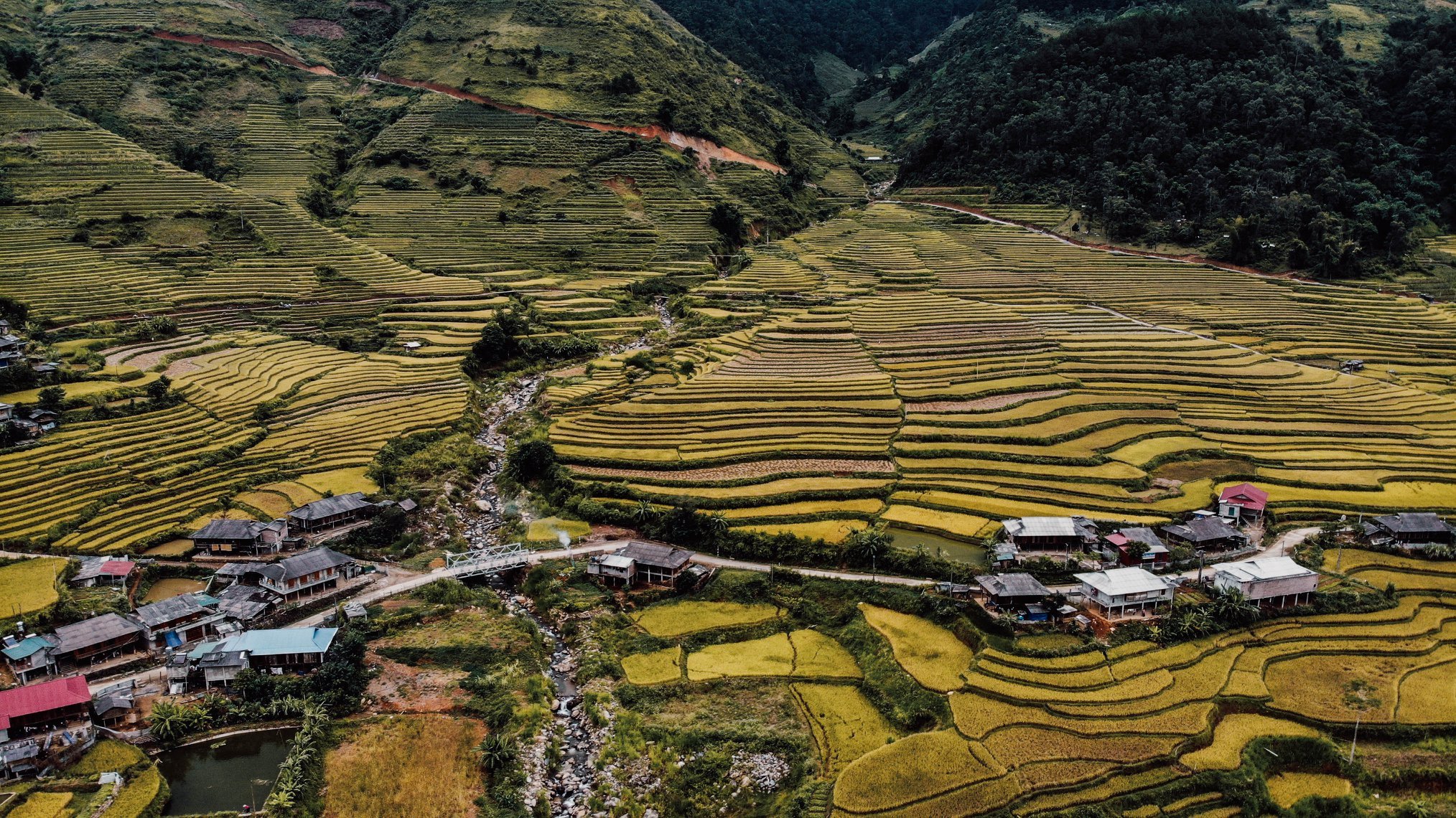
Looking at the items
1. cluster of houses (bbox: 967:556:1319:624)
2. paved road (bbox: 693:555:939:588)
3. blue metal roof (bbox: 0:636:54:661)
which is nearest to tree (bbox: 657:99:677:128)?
paved road (bbox: 693:555:939:588)

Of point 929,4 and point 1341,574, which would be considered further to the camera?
point 929,4

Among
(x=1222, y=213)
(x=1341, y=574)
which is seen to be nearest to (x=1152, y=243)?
(x=1222, y=213)

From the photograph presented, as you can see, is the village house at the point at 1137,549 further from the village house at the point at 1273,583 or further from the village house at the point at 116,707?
the village house at the point at 116,707

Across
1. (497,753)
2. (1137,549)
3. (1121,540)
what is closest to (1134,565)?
(1137,549)

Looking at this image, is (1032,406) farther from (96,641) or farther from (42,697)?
(42,697)

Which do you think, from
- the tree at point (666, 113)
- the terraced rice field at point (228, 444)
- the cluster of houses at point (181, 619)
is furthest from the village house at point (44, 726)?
the tree at point (666, 113)

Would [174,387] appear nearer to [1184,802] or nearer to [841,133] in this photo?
[1184,802]
